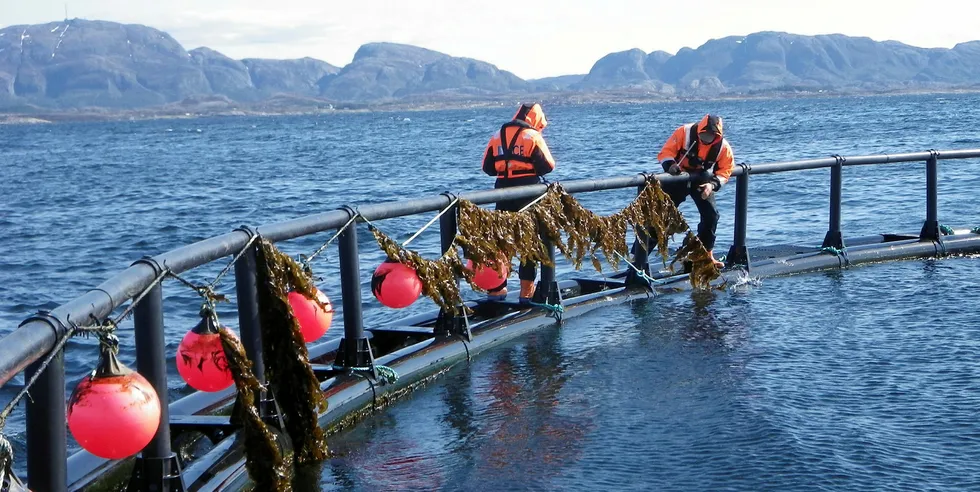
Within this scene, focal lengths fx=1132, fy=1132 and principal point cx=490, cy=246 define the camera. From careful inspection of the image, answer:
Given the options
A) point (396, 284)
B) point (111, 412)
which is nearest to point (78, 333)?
point (111, 412)

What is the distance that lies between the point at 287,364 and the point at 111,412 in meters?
1.55

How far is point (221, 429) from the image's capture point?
5254 millimetres

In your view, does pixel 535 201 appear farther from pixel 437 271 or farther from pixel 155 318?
pixel 155 318

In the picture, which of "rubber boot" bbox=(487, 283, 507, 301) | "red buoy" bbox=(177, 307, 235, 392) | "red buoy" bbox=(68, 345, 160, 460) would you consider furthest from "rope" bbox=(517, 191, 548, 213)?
"red buoy" bbox=(68, 345, 160, 460)

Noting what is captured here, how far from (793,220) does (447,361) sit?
1590cm

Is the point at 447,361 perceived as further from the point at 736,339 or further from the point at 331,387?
the point at 736,339

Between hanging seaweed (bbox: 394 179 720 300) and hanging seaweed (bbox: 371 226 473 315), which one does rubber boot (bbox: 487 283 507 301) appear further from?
hanging seaweed (bbox: 371 226 473 315)

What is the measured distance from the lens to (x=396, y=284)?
6500mm

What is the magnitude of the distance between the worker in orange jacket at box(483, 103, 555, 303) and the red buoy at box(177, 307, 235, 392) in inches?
162

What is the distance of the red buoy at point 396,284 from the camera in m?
6.51

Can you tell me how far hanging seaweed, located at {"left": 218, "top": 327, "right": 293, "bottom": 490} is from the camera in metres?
4.57

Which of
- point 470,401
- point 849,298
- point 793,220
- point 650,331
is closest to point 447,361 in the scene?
point 470,401

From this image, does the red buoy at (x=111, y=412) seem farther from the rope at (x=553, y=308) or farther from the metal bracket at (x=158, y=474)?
the rope at (x=553, y=308)

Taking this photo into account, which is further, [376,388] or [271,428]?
[376,388]
